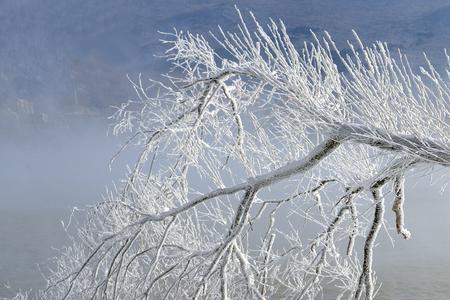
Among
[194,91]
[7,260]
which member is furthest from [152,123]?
[7,260]

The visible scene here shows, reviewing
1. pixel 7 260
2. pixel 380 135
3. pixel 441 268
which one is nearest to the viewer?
pixel 380 135

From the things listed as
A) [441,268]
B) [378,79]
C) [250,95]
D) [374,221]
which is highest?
[250,95]

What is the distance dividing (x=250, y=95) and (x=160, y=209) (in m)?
1.66

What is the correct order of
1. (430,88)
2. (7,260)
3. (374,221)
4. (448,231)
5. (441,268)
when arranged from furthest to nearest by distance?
(448,231)
(7,260)
(441,268)
(374,221)
(430,88)

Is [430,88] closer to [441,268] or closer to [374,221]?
[374,221]

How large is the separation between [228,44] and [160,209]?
109 inches

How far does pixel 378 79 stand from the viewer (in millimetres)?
3523

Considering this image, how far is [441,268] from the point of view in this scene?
1983 inches

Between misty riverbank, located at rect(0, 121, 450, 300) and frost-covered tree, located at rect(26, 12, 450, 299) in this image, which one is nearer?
frost-covered tree, located at rect(26, 12, 450, 299)

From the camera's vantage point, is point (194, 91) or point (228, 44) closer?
point (228, 44)

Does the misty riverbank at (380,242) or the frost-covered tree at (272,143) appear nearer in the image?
the frost-covered tree at (272,143)

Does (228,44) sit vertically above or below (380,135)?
above

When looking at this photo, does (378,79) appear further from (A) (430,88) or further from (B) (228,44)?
(B) (228,44)

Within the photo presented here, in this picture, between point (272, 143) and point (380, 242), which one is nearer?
point (272, 143)
